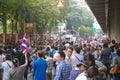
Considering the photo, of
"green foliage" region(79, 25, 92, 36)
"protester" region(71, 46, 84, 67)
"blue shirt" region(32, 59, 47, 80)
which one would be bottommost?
"blue shirt" region(32, 59, 47, 80)

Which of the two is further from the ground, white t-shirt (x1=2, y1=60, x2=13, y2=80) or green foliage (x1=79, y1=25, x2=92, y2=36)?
green foliage (x1=79, y1=25, x2=92, y2=36)

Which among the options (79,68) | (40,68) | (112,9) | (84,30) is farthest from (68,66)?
(84,30)

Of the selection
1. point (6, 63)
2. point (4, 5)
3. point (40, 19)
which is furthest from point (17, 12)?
point (6, 63)

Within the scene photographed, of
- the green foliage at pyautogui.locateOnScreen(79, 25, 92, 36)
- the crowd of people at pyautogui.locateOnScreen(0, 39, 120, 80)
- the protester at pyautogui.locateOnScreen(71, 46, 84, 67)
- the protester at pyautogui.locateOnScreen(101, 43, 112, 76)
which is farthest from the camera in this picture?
the green foliage at pyautogui.locateOnScreen(79, 25, 92, 36)

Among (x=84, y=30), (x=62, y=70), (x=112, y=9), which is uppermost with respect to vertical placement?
(x=112, y=9)

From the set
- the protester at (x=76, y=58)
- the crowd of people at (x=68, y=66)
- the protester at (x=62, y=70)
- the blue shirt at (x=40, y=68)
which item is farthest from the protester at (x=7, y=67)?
the protester at (x=62, y=70)

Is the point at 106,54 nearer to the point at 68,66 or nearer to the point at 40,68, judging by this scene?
the point at 40,68

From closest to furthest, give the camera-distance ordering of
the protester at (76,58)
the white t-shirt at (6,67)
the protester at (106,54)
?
the protester at (76,58) < the white t-shirt at (6,67) < the protester at (106,54)

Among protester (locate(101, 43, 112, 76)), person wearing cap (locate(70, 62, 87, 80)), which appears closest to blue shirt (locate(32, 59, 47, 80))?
person wearing cap (locate(70, 62, 87, 80))

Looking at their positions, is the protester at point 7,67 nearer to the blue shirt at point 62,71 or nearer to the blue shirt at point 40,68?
the blue shirt at point 40,68

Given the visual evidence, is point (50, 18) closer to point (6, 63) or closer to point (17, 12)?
point (17, 12)

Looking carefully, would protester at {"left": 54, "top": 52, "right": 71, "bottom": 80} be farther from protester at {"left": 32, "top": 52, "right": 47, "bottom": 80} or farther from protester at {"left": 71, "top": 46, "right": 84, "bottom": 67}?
protester at {"left": 32, "top": 52, "right": 47, "bottom": 80}

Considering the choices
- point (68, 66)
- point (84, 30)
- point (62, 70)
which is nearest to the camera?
point (62, 70)

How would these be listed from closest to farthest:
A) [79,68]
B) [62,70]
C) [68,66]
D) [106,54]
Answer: [79,68] < [62,70] < [68,66] < [106,54]
